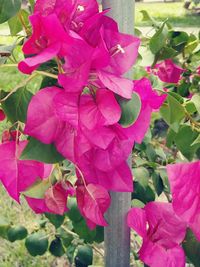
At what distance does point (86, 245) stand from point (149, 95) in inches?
30.5

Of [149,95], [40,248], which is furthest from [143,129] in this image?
A: [40,248]

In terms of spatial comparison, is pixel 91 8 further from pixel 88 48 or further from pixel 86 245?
pixel 86 245

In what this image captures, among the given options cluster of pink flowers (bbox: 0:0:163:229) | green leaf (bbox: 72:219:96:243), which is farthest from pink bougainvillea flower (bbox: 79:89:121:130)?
green leaf (bbox: 72:219:96:243)

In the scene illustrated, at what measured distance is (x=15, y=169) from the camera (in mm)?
556

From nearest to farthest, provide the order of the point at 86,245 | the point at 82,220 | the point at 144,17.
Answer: the point at 82,220 → the point at 144,17 → the point at 86,245

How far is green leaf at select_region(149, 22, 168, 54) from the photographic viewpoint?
87 centimetres

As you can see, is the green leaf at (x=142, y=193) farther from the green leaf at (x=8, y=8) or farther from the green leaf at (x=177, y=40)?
the green leaf at (x=8, y=8)

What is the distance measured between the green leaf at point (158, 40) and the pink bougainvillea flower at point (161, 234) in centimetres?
32

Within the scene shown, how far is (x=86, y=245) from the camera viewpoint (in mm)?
1239

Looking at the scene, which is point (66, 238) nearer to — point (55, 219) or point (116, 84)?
point (55, 219)

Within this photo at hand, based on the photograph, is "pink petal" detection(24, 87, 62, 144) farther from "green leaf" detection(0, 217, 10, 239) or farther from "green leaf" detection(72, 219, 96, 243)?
"green leaf" detection(0, 217, 10, 239)

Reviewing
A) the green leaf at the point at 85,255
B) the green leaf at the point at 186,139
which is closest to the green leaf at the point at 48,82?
the green leaf at the point at 186,139

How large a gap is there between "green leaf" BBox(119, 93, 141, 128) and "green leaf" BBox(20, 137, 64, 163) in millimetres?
73

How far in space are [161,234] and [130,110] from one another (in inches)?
8.8
